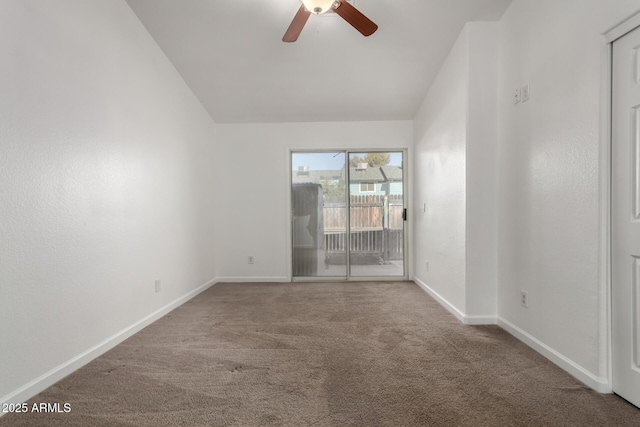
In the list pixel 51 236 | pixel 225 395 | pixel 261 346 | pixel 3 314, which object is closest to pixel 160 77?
pixel 51 236

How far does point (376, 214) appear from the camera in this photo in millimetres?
4707

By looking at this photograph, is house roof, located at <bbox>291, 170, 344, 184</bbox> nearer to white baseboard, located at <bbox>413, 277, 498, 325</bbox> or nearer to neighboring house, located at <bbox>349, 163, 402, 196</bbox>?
neighboring house, located at <bbox>349, 163, 402, 196</bbox>

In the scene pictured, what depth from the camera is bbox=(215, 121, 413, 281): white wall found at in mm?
4629

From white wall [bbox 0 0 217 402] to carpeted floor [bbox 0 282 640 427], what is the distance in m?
0.32

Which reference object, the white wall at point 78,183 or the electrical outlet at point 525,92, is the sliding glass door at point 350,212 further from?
the electrical outlet at point 525,92

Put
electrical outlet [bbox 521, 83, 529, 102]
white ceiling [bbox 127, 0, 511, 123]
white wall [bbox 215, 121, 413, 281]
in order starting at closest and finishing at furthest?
electrical outlet [bbox 521, 83, 529, 102], white ceiling [bbox 127, 0, 511, 123], white wall [bbox 215, 121, 413, 281]

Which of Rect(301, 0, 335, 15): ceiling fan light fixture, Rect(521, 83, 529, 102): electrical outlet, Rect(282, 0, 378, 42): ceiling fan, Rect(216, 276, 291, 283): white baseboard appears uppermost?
Rect(282, 0, 378, 42): ceiling fan

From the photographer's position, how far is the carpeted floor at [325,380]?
60.4 inches

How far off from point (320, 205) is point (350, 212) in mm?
445

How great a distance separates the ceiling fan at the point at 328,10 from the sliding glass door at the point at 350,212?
94.3 inches

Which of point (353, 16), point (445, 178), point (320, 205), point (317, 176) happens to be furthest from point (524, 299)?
point (317, 176)

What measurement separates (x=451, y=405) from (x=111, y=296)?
234cm

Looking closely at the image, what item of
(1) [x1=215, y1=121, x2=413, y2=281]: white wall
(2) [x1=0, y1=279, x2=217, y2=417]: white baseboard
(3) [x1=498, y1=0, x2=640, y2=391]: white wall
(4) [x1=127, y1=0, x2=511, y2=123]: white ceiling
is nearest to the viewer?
(2) [x1=0, y1=279, x2=217, y2=417]: white baseboard

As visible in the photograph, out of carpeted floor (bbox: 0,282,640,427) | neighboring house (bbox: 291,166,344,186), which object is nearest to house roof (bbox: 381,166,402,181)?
neighboring house (bbox: 291,166,344,186)
